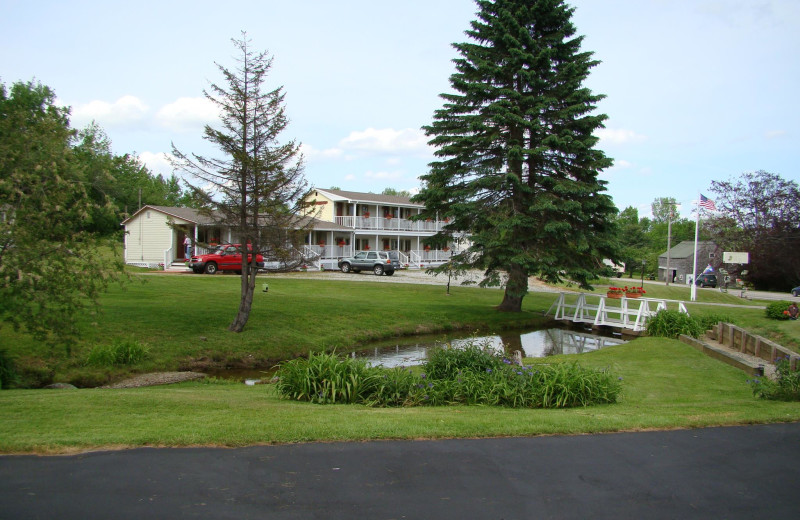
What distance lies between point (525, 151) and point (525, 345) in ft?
27.0

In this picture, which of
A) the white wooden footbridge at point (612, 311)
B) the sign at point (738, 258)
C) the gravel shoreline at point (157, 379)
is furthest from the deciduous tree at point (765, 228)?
the gravel shoreline at point (157, 379)

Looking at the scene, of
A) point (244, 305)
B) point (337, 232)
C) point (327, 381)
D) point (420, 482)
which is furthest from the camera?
point (337, 232)

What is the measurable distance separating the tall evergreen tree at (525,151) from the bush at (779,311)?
23.5ft

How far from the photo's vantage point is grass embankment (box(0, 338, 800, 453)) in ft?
→ 21.0

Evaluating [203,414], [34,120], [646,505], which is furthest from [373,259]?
[646,505]

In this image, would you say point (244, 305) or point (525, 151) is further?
→ point (525, 151)

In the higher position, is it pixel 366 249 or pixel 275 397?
pixel 366 249

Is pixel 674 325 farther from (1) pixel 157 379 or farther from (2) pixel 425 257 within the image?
(2) pixel 425 257

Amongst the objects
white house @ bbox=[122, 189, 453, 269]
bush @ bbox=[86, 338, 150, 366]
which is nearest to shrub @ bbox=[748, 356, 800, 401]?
bush @ bbox=[86, 338, 150, 366]

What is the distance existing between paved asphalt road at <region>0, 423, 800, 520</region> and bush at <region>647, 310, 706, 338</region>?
12.1 m

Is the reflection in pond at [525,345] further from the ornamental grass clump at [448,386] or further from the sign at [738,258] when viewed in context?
the sign at [738,258]

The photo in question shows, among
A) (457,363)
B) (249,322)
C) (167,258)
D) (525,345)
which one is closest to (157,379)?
(249,322)

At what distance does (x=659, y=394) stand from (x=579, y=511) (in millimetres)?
6810

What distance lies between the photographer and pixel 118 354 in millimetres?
14273
